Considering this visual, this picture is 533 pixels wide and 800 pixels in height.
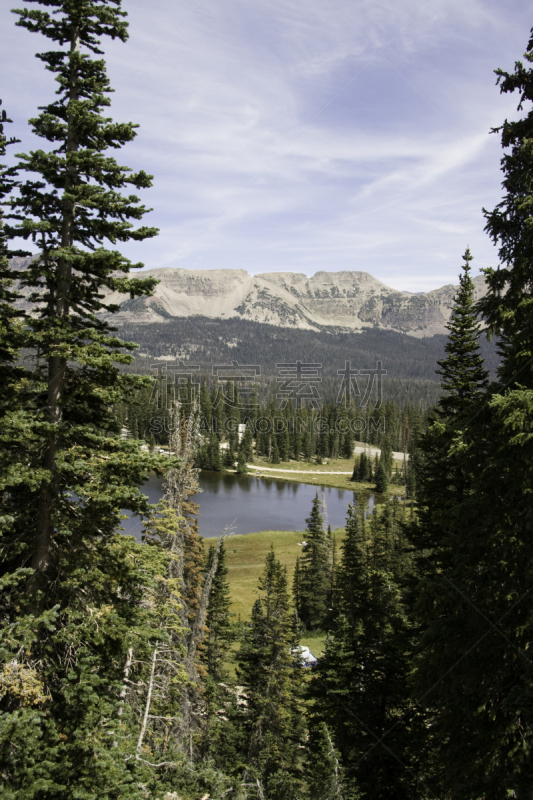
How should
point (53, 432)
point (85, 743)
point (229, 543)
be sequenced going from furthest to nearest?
point (229, 543) < point (53, 432) < point (85, 743)

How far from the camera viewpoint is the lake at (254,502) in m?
74.9

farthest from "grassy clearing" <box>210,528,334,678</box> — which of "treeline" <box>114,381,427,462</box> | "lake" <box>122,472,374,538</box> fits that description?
"treeline" <box>114,381,427,462</box>

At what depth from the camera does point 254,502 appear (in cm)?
9044

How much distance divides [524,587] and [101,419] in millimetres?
7858

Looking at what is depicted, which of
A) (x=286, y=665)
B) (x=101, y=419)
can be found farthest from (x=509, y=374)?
(x=286, y=665)

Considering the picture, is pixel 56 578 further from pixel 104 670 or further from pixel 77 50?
pixel 77 50

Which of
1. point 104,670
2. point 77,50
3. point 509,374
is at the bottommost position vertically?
point 104,670

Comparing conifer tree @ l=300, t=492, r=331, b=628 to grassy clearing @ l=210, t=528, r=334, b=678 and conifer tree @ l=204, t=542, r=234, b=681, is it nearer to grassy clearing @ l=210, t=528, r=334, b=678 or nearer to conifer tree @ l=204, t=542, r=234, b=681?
grassy clearing @ l=210, t=528, r=334, b=678

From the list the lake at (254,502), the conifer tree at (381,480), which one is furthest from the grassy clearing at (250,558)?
the conifer tree at (381,480)

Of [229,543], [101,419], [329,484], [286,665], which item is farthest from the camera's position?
[329,484]

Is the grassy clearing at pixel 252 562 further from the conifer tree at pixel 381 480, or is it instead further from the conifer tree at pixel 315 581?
the conifer tree at pixel 381 480

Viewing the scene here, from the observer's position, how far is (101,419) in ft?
28.7

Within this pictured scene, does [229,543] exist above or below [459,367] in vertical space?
below

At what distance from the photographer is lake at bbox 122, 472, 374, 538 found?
2950 inches
